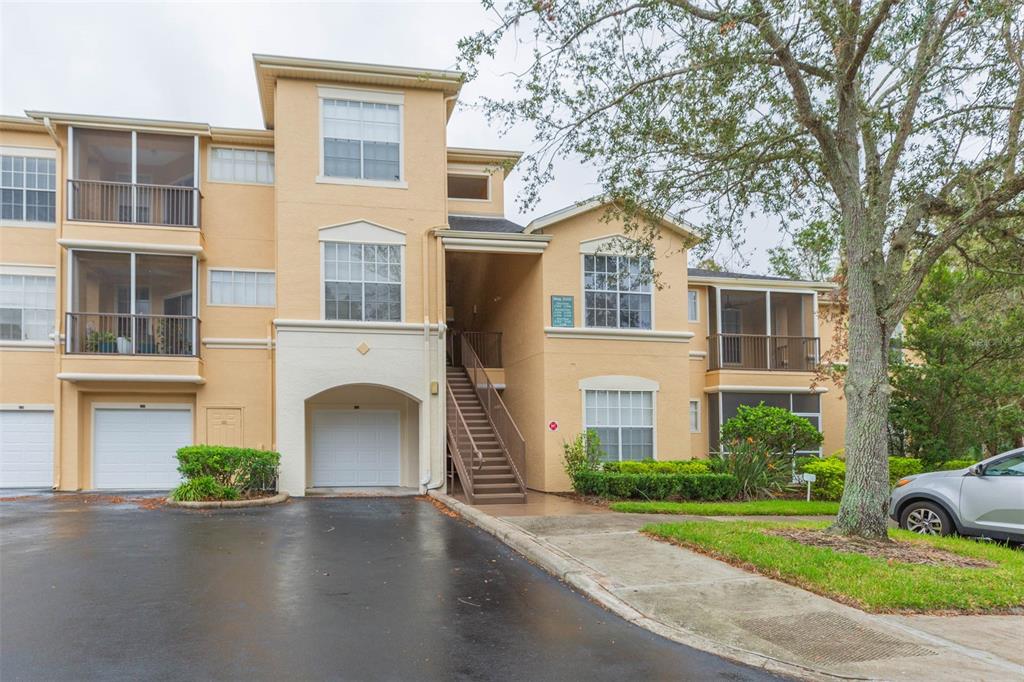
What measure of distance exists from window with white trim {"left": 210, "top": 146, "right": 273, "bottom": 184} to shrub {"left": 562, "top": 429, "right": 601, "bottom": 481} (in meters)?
Answer: 10.5

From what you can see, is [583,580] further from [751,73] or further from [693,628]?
[751,73]

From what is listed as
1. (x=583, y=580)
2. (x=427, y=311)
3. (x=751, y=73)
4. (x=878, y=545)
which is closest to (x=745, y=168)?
(x=751, y=73)

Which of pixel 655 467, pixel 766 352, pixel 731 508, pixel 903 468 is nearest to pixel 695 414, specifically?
pixel 766 352

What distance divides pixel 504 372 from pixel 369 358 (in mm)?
4739

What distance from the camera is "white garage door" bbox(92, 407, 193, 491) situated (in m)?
18.5

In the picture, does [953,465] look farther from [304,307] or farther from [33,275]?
[33,275]

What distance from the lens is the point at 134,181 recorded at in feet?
59.7

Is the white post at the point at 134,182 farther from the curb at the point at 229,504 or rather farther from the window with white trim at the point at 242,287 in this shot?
the curb at the point at 229,504

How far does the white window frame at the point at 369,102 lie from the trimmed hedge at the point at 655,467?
8218 mm

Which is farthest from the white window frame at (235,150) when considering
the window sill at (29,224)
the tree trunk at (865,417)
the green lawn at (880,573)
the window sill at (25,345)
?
the tree trunk at (865,417)

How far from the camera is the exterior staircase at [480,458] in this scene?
1529 centimetres

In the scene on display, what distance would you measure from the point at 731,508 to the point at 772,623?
27.2 ft

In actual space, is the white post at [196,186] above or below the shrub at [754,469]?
above

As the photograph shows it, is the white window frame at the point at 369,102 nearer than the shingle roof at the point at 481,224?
Yes
